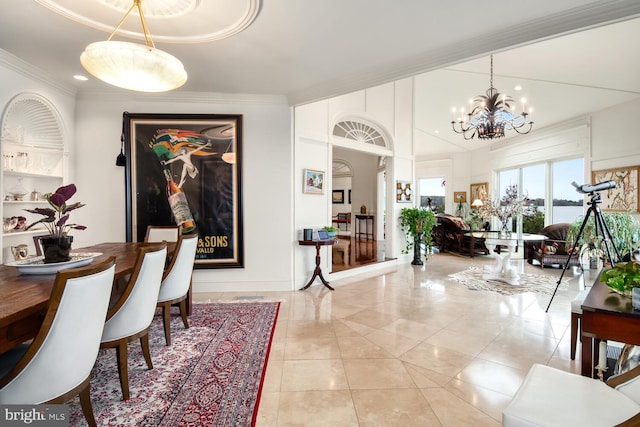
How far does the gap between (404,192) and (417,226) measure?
85 centimetres

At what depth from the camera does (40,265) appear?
2035mm

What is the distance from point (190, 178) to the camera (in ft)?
14.4

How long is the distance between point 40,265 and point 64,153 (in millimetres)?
2763

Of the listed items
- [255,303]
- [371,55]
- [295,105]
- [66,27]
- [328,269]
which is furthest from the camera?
[328,269]

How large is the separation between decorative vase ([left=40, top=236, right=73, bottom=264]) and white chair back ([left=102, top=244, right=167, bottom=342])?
625mm

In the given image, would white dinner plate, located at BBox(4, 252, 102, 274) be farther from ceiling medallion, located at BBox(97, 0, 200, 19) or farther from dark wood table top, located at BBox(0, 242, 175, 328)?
ceiling medallion, located at BBox(97, 0, 200, 19)

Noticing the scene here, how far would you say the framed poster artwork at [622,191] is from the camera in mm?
5195

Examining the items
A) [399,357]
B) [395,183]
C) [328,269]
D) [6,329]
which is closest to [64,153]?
[6,329]

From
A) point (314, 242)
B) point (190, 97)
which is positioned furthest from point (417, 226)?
point (190, 97)

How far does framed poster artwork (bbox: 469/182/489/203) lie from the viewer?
9.49 metres

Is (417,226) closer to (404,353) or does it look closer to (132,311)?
(404,353)

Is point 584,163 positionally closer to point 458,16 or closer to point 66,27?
point 458,16

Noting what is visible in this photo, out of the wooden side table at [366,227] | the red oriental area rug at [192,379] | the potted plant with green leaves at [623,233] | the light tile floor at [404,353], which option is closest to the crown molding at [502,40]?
the light tile floor at [404,353]

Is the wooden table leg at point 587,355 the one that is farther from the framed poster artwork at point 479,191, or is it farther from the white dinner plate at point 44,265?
the framed poster artwork at point 479,191
